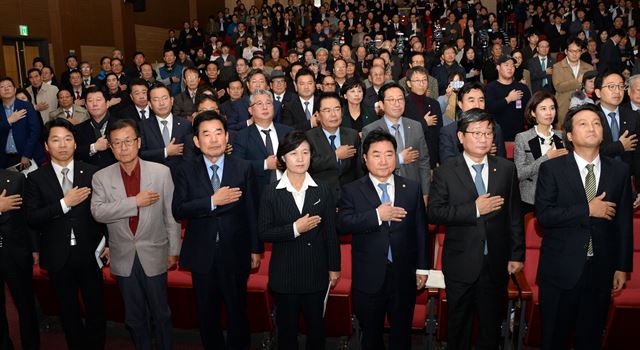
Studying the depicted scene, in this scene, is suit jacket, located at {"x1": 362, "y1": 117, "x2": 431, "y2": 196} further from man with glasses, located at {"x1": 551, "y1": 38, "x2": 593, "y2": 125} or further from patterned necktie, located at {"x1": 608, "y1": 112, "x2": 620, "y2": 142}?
man with glasses, located at {"x1": 551, "y1": 38, "x2": 593, "y2": 125}

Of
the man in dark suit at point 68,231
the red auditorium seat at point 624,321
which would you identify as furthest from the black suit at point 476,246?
the man in dark suit at point 68,231

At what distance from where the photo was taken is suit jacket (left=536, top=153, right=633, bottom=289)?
272 centimetres

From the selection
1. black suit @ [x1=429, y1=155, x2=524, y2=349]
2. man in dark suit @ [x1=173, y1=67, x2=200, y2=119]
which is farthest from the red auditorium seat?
man in dark suit @ [x1=173, y1=67, x2=200, y2=119]

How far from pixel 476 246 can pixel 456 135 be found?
1.30 meters

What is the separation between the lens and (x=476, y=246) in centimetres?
277

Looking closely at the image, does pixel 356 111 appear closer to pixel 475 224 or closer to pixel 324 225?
pixel 324 225

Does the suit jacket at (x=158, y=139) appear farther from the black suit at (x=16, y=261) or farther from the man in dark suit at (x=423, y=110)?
the man in dark suit at (x=423, y=110)

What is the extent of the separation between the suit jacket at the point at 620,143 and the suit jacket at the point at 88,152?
374 centimetres

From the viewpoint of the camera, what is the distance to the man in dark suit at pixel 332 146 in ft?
12.4

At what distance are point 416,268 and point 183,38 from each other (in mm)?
12184

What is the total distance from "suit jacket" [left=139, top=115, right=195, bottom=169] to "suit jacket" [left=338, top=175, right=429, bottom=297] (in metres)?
1.72

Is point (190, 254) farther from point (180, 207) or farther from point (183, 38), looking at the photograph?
point (183, 38)

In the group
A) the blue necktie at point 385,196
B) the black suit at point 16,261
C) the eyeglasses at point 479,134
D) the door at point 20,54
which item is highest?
the door at point 20,54

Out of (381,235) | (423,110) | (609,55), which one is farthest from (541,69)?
(381,235)
